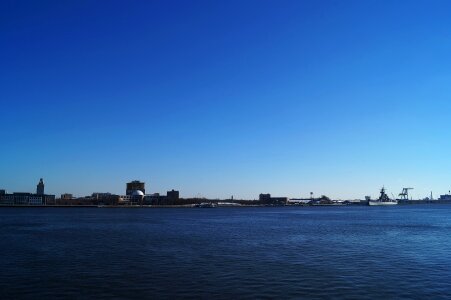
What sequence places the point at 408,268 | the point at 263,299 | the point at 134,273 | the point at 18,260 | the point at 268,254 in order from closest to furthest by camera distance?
1. the point at 263,299
2. the point at 134,273
3. the point at 408,268
4. the point at 18,260
5. the point at 268,254

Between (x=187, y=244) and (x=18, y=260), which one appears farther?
(x=187, y=244)

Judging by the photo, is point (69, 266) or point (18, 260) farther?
point (18, 260)

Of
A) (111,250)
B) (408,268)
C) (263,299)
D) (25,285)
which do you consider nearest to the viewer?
(263,299)

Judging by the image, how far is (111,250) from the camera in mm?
42500

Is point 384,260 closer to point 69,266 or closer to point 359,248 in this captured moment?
point 359,248

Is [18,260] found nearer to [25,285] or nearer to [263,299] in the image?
[25,285]

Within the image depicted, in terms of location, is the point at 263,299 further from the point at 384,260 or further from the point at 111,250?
the point at 111,250

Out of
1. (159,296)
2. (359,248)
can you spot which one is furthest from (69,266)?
(359,248)

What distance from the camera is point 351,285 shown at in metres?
25.8

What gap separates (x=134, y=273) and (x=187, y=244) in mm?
19035

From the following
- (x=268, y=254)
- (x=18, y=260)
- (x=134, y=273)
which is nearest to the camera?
(x=134, y=273)

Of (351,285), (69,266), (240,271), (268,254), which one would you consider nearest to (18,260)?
(69,266)

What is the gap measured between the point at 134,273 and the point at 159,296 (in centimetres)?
719

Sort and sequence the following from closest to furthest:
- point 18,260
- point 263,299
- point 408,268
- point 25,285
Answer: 1. point 263,299
2. point 25,285
3. point 408,268
4. point 18,260
